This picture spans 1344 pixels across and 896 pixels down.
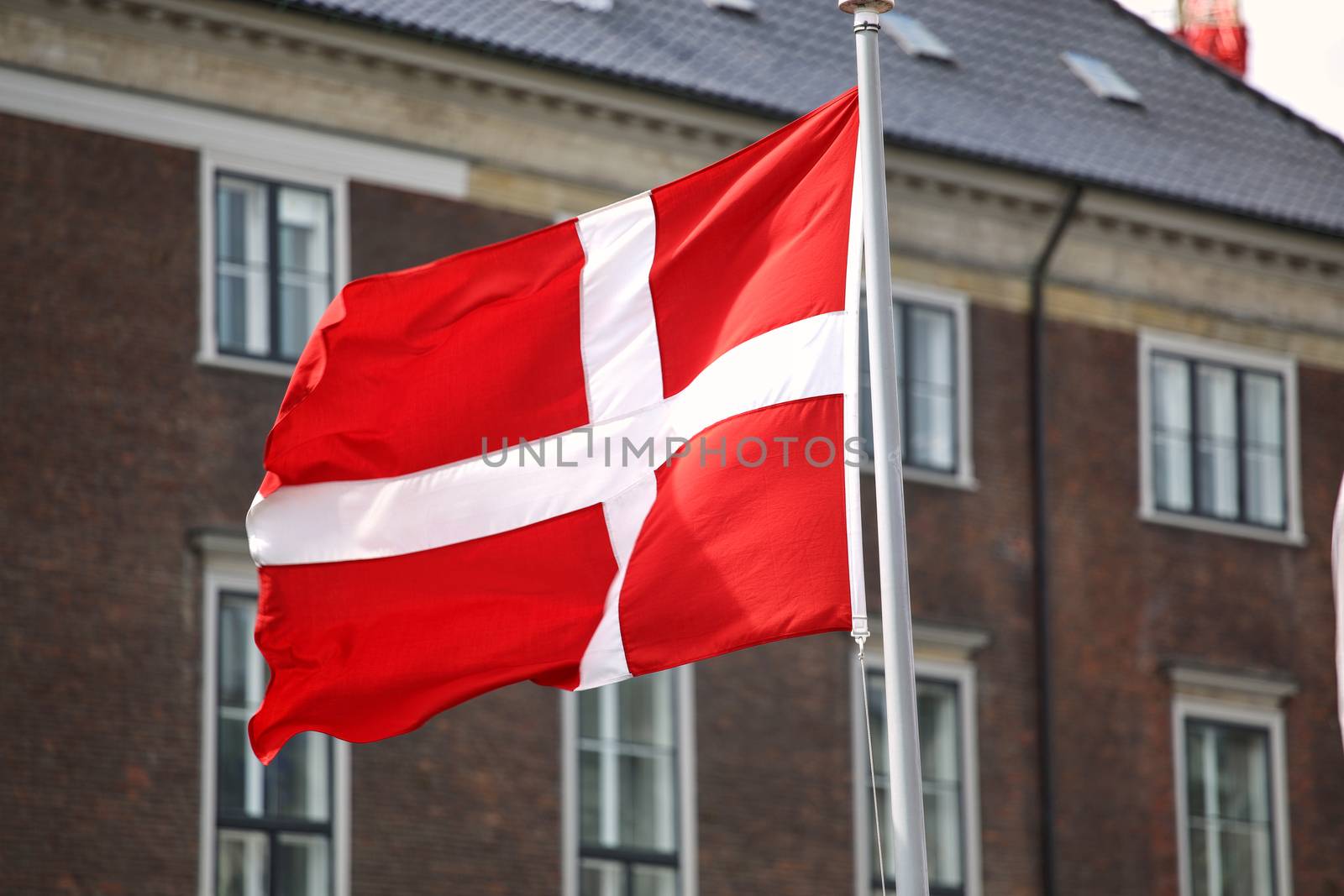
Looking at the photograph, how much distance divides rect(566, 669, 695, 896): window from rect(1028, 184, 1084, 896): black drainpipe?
12.8 ft

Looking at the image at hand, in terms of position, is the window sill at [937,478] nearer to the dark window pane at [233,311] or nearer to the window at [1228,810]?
the window at [1228,810]

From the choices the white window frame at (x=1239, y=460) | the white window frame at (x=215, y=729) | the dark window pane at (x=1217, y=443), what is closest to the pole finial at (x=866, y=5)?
the white window frame at (x=215, y=729)

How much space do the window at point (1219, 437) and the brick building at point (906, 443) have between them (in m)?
0.05

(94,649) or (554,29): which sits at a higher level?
(554,29)

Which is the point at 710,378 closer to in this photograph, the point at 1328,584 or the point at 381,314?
the point at 381,314

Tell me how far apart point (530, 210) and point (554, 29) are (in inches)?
73.4

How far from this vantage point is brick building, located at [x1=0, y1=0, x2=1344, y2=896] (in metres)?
20.9

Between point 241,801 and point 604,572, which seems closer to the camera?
point 604,572

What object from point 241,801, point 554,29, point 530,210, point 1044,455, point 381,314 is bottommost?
point 241,801

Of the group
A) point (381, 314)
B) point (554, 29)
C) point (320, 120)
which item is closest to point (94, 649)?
point (320, 120)

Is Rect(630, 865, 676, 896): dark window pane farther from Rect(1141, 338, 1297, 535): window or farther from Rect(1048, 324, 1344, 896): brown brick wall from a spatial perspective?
Rect(1141, 338, 1297, 535): window

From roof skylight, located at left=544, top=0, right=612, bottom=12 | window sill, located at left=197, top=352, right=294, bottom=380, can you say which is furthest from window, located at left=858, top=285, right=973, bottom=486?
window sill, located at left=197, top=352, right=294, bottom=380

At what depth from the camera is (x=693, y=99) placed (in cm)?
2417

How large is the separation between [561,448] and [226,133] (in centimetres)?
1046
